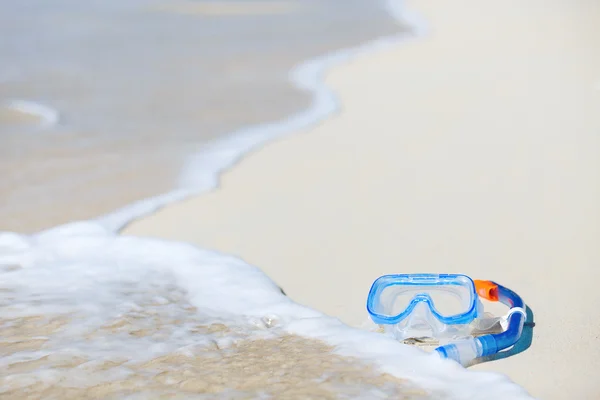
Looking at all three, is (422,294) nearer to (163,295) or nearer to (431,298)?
(431,298)

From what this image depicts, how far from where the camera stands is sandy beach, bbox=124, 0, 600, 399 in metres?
3.26

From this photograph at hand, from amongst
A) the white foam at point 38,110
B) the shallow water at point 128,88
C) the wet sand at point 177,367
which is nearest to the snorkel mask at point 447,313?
the wet sand at point 177,367

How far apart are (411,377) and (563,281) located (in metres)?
1.09

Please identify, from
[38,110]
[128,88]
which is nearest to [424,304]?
[38,110]

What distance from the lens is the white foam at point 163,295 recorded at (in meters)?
2.70

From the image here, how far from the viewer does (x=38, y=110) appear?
6914 millimetres

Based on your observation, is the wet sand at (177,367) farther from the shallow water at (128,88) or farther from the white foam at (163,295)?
the shallow water at (128,88)

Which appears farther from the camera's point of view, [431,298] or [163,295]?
[163,295]

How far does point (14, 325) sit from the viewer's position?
3000 millimetres

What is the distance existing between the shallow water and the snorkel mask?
1.93 metres

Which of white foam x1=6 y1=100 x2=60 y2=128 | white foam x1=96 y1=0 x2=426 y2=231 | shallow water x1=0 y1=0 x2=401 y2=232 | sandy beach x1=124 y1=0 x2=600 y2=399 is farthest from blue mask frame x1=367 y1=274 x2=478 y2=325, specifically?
white foam x1=6 y1=100 x2=60 y2=128

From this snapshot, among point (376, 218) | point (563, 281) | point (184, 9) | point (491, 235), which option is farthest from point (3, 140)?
point (184, 9)

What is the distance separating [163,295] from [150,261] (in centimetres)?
40

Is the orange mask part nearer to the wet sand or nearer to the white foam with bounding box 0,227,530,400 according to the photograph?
the white foam with bounding box 0,227,530,400
